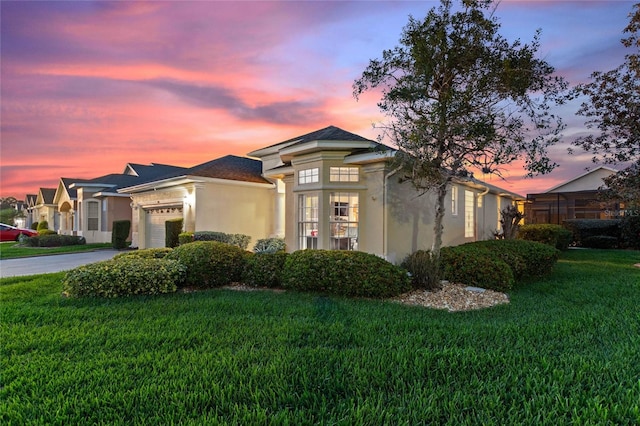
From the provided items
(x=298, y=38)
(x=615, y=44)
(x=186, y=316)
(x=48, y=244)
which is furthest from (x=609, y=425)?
(x=48, y=244)

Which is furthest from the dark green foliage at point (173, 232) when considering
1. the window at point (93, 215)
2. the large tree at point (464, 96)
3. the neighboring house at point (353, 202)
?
the window at point (93, 215)

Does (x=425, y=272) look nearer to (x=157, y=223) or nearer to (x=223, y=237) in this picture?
(x=223, y=237)

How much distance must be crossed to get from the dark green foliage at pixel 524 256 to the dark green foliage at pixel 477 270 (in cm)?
88

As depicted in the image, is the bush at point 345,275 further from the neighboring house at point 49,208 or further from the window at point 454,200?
the neighboring house at point 49,208

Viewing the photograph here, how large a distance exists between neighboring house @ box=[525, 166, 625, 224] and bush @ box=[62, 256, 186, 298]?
2577cm

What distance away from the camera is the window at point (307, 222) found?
417 inches

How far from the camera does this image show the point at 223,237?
538 inches

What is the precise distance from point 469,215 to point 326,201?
867 centimetres

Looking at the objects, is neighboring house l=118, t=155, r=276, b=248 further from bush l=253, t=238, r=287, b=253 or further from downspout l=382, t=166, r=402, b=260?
downspout l=382, t=166, r=402, b=260

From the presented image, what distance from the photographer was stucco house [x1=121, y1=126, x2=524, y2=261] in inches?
388

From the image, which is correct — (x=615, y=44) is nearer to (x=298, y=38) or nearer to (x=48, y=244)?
(x=298, y=38)

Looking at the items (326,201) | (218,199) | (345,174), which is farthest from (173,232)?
(345,174)

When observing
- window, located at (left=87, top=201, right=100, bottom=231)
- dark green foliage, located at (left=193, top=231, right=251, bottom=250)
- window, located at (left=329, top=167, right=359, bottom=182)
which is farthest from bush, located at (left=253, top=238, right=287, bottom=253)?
window, located at (left=87, top=201, right=100, bottom=231)

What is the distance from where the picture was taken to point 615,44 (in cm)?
1159
